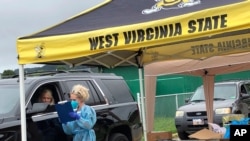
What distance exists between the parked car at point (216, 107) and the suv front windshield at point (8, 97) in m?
7.75

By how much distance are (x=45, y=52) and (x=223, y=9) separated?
245 centimetres

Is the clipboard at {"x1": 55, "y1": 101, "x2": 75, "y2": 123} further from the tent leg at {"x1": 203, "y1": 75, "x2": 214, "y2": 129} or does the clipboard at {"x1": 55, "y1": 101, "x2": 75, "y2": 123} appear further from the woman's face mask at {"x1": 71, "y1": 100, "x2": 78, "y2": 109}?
the tent leg at {"x1": 203, "y1": 75, "x2": 214, "y2": 129}

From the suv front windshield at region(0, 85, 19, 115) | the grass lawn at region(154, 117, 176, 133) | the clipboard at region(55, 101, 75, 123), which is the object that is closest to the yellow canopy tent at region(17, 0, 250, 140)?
the clipboard at region(55, 101, 75, 123)

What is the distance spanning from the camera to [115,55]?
941 centimetres

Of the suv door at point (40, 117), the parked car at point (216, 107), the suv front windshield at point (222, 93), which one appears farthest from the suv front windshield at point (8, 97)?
the suv front windshield at point (222, 93)

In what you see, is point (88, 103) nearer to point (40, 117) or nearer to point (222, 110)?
point (40, 117)

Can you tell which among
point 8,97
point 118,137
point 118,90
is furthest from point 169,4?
point 118,90

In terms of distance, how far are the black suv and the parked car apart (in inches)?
209

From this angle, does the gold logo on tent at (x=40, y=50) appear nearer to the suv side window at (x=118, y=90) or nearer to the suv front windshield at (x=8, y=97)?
the suv front windshield at (x=8, y=97)

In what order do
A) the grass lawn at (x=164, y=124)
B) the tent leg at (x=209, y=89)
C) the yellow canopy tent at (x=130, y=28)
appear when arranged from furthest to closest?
the grass lawn at (x=164, y=124) < the tent leg at (x=209, y=89) < the yellow canopy tent at (x=130, y=28)

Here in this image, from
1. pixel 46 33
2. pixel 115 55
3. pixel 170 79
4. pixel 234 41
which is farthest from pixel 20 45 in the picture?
pixel 170 79

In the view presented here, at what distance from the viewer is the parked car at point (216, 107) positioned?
15.2m

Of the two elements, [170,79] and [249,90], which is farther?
[170,79]

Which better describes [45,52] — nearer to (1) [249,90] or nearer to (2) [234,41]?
(2) [234,41]
